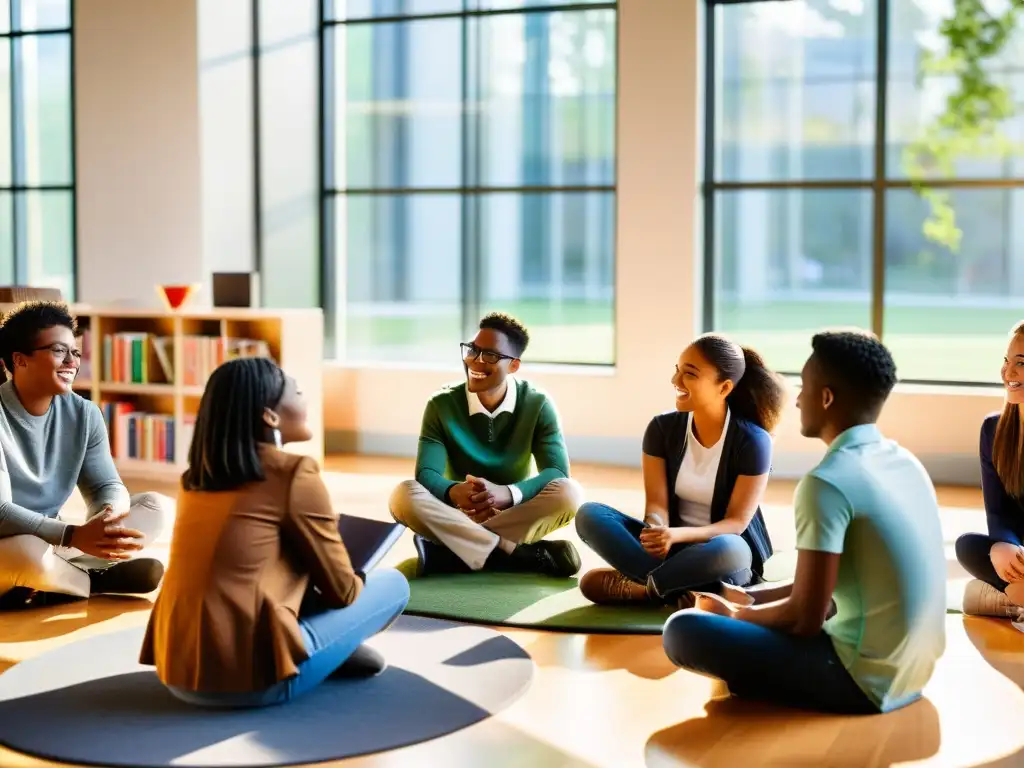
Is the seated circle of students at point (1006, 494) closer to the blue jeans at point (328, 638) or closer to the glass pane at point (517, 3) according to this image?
the blue jeans at point (328, 638)

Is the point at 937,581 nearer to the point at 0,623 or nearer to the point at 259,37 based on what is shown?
the point at 0,623

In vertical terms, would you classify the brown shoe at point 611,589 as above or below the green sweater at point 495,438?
below

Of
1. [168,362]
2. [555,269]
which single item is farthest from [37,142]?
[555,269]

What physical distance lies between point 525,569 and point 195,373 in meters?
3.08

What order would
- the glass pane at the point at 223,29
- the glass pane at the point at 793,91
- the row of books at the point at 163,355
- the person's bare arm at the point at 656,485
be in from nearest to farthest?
the person's bare arm at the point at 656,485
the row of books at the point at 163,355
the glass pane at the point at 793,91
the glass pane at the point at 223,29

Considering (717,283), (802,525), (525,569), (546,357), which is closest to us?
(802,525)

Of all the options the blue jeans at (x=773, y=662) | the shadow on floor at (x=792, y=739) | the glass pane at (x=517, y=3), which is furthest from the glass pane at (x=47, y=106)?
the shadow on floor at (x=792, y=739)

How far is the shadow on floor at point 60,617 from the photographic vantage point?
4.07m

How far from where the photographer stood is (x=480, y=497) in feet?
15.4

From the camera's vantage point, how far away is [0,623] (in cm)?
419

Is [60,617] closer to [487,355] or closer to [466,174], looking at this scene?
[487,355]

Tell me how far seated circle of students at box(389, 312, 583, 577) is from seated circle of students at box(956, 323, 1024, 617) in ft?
4.44

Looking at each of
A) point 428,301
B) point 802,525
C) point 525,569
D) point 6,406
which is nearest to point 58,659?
point 6,406

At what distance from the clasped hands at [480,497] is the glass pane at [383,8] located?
452 centimetres
